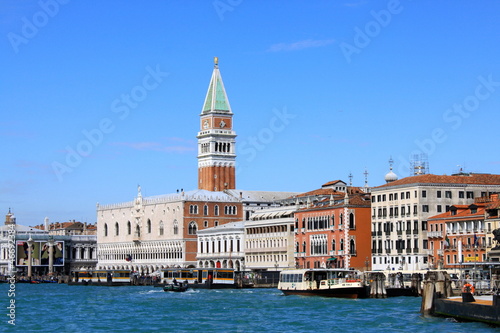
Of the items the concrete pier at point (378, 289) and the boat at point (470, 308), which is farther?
the concrete pier at point (378, 289)

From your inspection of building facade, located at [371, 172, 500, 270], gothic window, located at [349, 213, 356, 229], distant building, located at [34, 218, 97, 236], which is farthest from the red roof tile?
distant building, located at [34, 218, 97, 236]

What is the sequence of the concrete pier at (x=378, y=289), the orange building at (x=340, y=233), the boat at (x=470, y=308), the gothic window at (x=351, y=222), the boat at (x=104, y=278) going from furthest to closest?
the boat at (x=104, y=278), the gothic window at (x=351, y=222), the orange building at (x=340, y=233), the concrete pier at (x=378, y=289), the boat at (x=470, y=308)

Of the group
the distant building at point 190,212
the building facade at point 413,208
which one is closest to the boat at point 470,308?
the building facade at point 413,208

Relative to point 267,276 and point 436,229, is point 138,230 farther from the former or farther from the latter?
point 436,229

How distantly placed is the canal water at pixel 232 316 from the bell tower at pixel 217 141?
68.9 m

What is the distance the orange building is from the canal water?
20143 millimetres

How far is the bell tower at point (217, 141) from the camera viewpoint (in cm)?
14212

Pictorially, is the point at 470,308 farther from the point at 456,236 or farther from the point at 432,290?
the point at 456,236

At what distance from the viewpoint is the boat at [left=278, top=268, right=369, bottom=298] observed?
219 ft

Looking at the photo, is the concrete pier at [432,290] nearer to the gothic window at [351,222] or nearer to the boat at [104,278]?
the gothic window at [351,222]

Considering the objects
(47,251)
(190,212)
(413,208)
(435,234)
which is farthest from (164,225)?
(435,234)

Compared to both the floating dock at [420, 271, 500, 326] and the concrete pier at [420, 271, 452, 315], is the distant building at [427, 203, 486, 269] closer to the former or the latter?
the concrete pier at [420, 271, 452, 315]

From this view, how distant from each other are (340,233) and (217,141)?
52125mm

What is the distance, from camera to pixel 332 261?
93.1m
